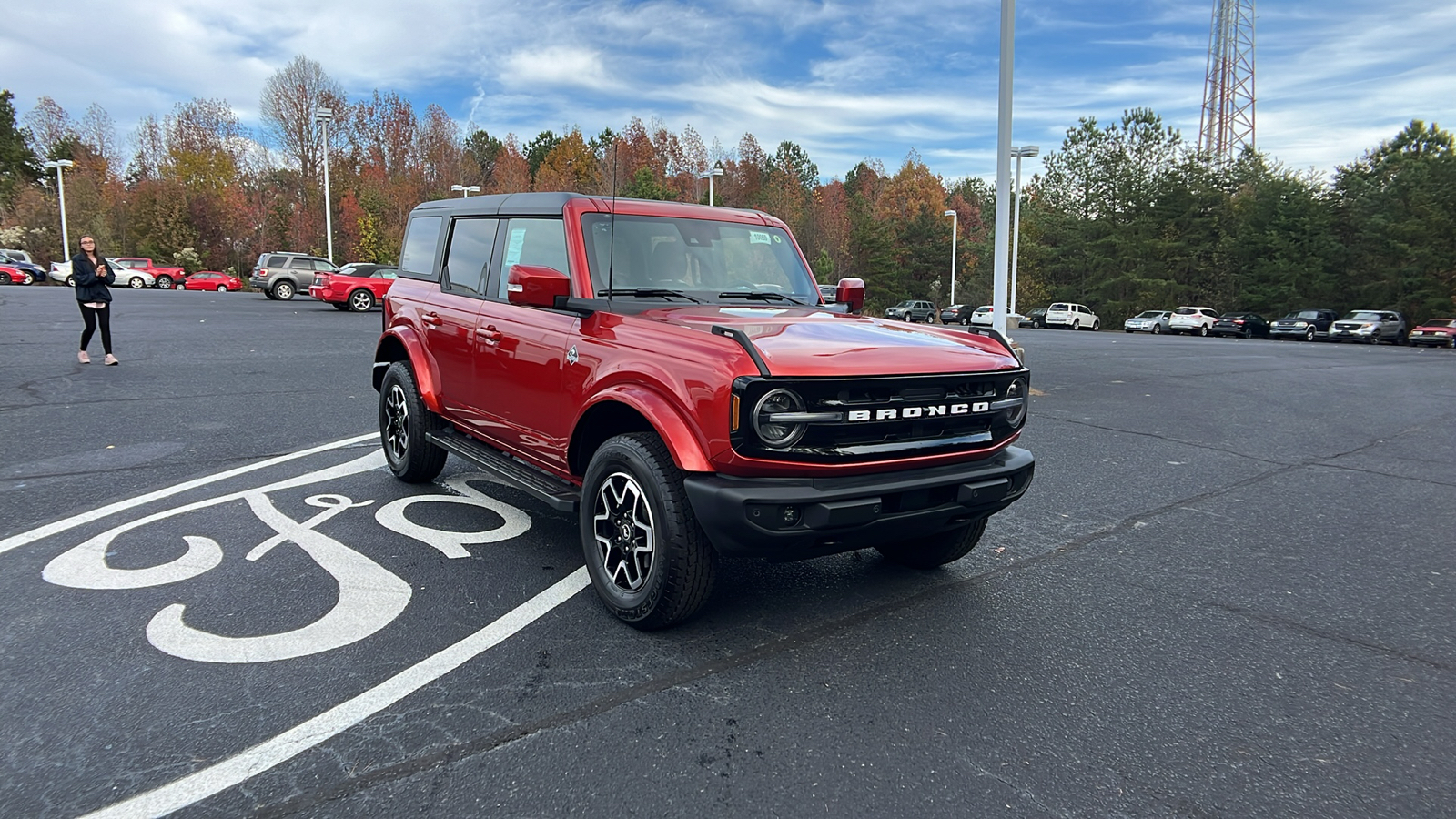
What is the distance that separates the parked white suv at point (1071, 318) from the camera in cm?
5344

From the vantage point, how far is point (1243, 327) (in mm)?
46312

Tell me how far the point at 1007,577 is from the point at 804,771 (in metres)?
2.22

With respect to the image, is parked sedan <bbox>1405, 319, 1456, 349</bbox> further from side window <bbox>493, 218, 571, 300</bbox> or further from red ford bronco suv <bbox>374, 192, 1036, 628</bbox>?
side window <bbox>493, 218, 571, 300</bbox>

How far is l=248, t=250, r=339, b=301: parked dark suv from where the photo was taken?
3438 centimetres

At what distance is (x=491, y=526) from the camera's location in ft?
16.7

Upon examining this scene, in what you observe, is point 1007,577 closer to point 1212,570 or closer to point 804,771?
point 1212,570

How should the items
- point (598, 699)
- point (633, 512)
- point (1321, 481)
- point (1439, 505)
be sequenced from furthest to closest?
point (1321, 481) → point (1439, 505) → point (633, 512) → point (598, 699)

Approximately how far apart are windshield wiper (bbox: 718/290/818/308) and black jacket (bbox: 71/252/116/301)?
10292mm

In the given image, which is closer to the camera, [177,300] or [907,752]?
[907,752]

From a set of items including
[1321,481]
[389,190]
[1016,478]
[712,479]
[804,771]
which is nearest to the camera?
[804,771]

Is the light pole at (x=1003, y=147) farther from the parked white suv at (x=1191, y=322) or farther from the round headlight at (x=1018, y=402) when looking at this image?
the parked white suv at (x=1191, y=322)

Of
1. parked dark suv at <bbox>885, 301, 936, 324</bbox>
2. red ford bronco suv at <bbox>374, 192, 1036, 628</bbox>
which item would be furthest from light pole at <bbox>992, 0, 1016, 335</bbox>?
parked dark suv at <bbox>885, 301, 936, 324</bbox>

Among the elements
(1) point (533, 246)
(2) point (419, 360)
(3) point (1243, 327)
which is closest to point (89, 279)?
(2) point (419, 360)

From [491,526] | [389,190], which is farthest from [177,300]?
[491,526]
